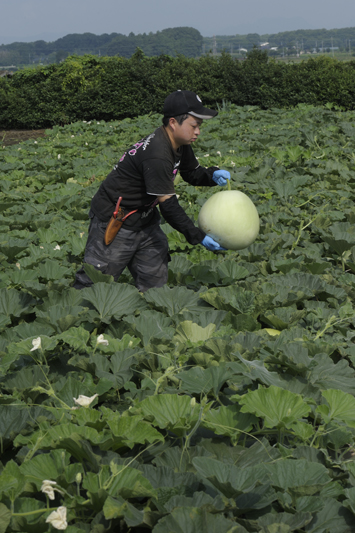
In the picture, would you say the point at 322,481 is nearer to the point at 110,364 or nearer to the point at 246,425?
the point at 246,425

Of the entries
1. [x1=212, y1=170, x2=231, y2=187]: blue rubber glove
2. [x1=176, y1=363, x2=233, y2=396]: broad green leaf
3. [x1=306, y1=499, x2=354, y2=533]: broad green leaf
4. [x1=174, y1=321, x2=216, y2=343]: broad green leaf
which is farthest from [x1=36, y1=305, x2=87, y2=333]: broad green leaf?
[x1=212, y1=170, x2=231, y2=187]: blue rubber glove

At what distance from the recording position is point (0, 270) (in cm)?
430

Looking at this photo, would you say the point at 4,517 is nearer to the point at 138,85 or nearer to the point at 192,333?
the point at 192,333

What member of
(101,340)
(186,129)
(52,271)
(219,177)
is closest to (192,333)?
(101,340)

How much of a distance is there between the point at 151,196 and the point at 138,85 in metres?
16.5

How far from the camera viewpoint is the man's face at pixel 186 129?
10.7 ft

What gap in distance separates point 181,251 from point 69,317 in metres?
2.75

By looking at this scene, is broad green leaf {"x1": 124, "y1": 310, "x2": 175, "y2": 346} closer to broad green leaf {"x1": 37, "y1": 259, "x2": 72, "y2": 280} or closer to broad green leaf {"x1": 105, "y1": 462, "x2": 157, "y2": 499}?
broad green leaf {"x1": 105, "y1": 462, "x2": 157, "y2": 499}

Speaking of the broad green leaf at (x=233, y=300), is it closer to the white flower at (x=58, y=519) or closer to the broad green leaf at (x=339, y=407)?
the broad green leaf at (x=339, y=407)

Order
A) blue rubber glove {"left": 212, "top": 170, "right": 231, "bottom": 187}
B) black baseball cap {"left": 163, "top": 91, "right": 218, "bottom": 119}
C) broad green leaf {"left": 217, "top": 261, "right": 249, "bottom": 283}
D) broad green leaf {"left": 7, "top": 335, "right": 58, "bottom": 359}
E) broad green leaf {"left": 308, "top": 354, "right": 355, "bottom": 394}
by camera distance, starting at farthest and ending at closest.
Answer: blue rubber glove {"left": 212, "top": 170, "right": 231, "bottom": 187} → broad green leaf {"left": 217, "top": 261, "right": 249, "bottom": 283} → black baseball cap {"left": 163, "top": 91, "right": 218, "bottom": 119} → broad green leaf {"left": 7, "top": 335, "right": 58, "bottom": 359} → broad green leaf {"left": 308, "top": 354, "right": 355, "bottom": 394}

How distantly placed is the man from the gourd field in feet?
0.76

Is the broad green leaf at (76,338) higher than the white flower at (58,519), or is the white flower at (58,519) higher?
the white flower at (58,519)

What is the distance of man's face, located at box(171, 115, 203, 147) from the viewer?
10.7 feet

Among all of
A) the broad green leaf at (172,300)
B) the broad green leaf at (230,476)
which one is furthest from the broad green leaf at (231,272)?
the broad green leaf at (230,476)
